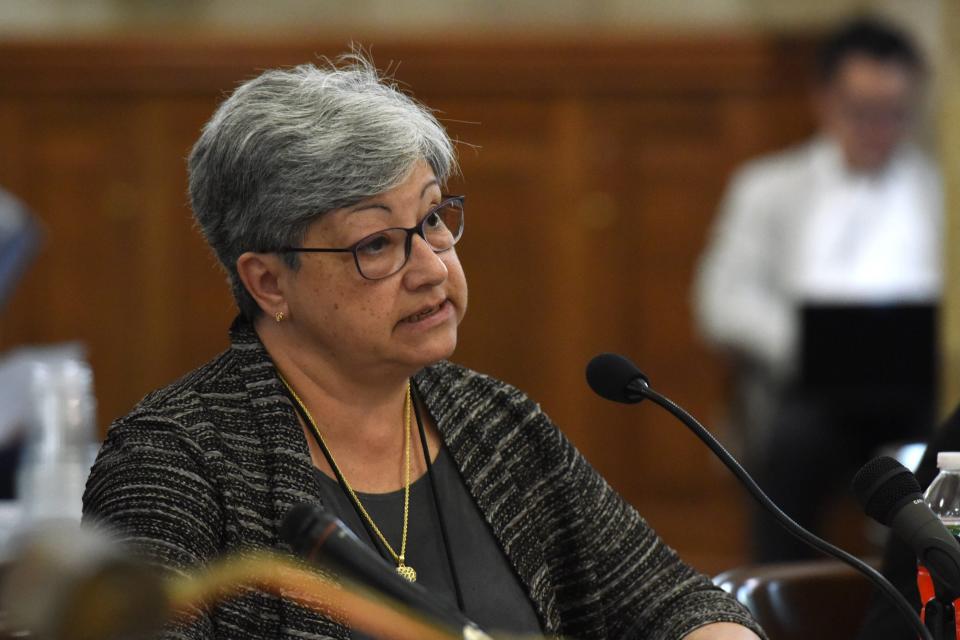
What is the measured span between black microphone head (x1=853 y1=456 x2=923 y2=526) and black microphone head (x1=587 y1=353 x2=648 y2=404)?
301mm

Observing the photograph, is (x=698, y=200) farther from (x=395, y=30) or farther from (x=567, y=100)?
(x=395, y=30)

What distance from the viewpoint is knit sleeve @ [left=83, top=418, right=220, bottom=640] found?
56.5 inches

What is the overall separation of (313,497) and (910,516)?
65 cm

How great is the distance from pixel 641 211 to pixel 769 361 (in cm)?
154

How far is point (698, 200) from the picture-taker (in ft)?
18.9

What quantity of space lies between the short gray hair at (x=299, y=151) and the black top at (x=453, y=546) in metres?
0.31

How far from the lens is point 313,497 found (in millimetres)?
1605

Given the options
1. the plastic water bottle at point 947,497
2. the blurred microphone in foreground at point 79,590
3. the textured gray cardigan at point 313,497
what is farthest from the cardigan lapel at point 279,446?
the blurred microphone in foreground at point 79,590

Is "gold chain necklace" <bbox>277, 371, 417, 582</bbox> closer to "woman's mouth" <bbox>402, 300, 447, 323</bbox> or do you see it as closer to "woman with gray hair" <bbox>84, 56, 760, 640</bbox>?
"woman with gray hair" <bbox>84, 56, 760, 640</bbox>

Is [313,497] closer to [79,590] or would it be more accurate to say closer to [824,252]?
[79,590]

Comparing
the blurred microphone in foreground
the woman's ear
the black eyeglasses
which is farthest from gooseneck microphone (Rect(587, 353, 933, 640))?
the blurred microphone in foreground

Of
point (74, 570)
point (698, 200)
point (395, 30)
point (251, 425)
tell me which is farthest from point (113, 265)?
point (74, 570)

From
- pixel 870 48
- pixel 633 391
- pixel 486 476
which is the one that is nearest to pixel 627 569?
pixel 486 476

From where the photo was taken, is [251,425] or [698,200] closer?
[251,425]
